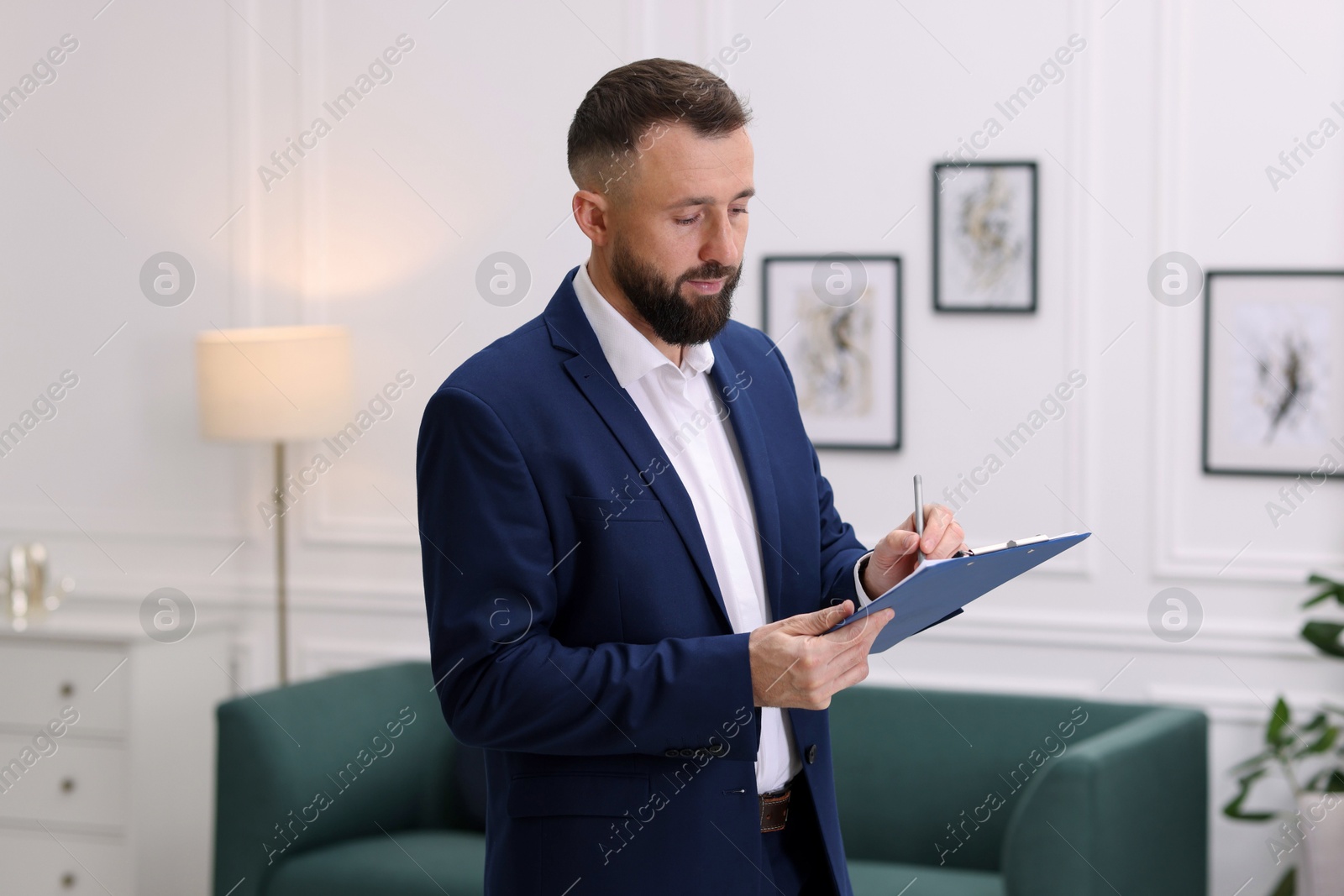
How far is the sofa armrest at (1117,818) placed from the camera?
8.80ft

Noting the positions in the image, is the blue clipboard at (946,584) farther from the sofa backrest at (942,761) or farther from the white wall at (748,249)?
the white wall at (748,249)

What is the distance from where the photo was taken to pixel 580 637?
1522 millimetres

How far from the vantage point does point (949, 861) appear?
3178mm

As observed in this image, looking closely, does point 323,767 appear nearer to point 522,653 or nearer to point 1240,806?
point 522,653

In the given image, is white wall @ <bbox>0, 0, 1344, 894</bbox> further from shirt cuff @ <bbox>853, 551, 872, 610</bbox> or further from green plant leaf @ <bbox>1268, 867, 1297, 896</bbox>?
shirt cuff @ <bbox>853, 551, 872, 610</bbox>

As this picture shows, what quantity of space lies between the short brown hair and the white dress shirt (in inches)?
6.0

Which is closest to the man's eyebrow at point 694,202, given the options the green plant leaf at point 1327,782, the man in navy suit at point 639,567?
the man in navy suit at point 639,567

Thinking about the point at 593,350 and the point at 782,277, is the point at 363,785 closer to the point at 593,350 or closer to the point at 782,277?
the point at 782,277

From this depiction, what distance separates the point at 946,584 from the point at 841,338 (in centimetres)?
228

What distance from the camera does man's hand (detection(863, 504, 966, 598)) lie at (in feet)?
5.27

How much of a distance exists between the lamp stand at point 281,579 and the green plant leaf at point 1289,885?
2.95m

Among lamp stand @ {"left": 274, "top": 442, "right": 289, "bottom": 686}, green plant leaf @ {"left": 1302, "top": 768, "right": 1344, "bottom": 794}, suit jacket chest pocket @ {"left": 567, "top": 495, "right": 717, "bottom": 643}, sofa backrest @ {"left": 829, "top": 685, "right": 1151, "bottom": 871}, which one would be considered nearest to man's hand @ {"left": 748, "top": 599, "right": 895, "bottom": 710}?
suit jacket chest pocket @ {"left": 567, "top": 495, "right": 717, "bottom": 643}

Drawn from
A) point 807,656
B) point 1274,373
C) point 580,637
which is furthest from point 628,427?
point 1274,373

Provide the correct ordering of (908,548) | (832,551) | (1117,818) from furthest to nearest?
(1117,818)
(832,551)
(908,548)
